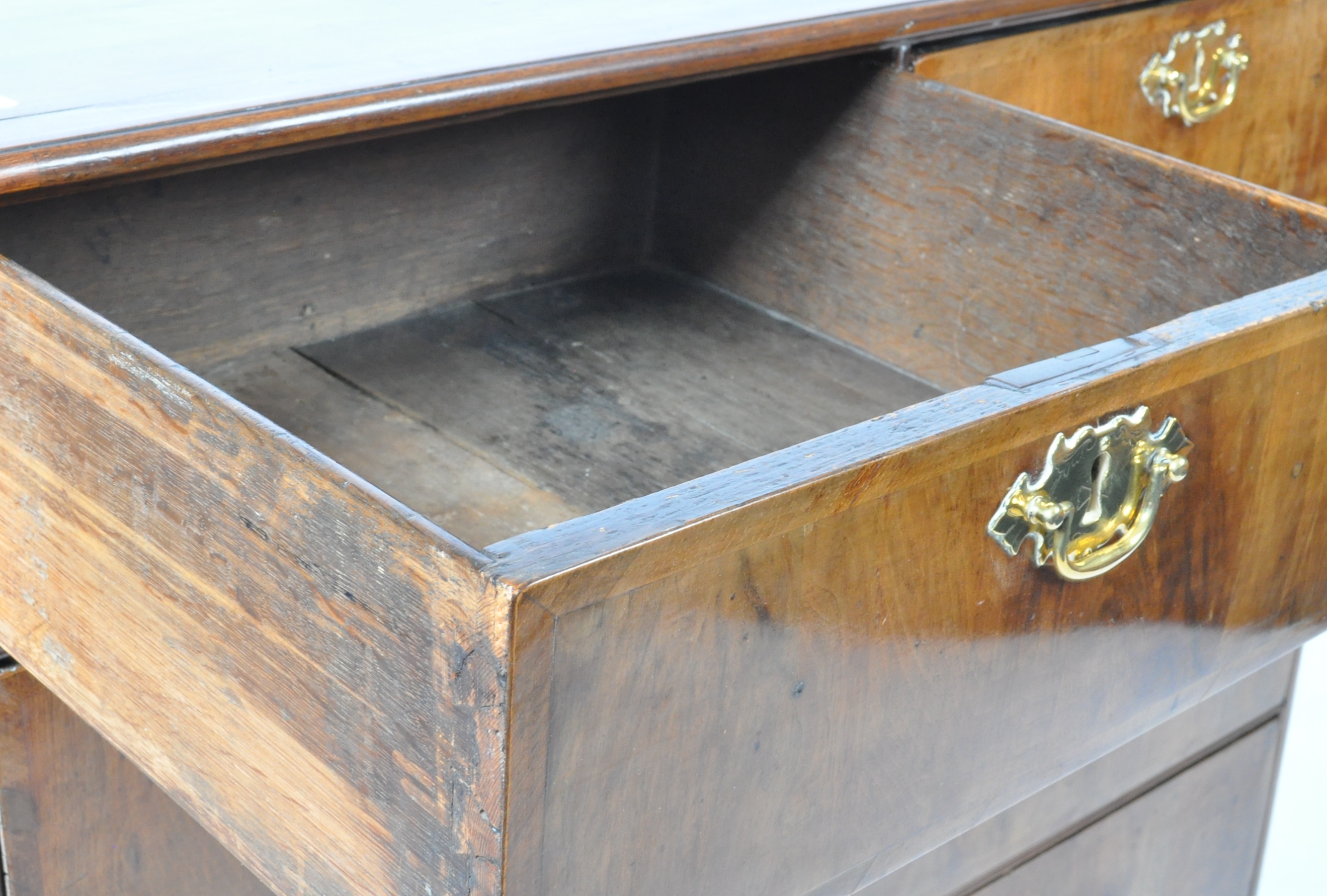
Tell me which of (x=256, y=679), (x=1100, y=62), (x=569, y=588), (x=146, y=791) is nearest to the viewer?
(x=569, y=588)

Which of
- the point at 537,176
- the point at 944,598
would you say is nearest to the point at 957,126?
the point at 537,176

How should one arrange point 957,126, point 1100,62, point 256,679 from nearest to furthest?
point 256,679 < point 957,126 < point 1100,62

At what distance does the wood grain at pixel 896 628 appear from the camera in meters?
0.44

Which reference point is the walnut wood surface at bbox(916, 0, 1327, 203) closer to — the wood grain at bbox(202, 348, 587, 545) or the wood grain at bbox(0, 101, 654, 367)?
the wood grain at bbox(0, 101, 654, 367)

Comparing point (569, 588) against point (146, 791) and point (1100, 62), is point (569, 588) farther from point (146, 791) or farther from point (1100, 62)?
point (1100, 62)

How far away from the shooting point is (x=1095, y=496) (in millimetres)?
562

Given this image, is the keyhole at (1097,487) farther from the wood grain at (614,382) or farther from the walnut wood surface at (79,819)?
the walnut wood surface at (79,819)

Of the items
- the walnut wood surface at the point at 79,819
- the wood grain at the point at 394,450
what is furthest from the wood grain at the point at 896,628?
the walnut wood surface at the point at 79,819

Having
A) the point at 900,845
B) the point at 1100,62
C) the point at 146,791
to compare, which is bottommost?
the point at 146,791

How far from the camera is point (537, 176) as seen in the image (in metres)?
1.01

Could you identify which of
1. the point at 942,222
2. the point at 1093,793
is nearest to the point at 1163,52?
the point at 942,222

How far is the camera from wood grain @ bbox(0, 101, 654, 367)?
2.74 feet

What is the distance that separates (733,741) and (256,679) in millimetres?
160

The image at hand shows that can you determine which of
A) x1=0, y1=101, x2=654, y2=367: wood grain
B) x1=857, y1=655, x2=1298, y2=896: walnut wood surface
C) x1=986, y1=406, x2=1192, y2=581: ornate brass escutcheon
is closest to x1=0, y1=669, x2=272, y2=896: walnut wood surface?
x1=0, y1=101, x2=654, y2=367: wood grain
